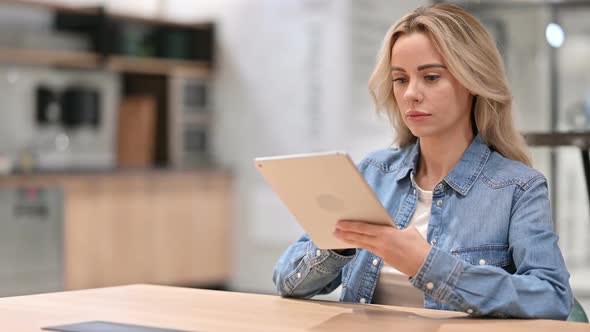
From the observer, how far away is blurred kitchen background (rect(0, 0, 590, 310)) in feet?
21.2

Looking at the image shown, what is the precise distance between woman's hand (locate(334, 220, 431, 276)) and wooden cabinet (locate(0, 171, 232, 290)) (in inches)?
181

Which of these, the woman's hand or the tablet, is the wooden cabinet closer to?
the tablet

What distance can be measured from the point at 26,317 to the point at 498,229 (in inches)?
38.8

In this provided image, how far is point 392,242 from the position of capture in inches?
Answer: 74.4

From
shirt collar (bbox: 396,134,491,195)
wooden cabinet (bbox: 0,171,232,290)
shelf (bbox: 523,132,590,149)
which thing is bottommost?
wooden cabinet (bbox: 0,171,232,290)

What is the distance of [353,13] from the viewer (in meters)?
6.73

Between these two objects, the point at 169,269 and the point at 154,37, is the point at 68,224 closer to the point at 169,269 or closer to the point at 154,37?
the point at 169,269

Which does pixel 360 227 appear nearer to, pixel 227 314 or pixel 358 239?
pixel 358 239

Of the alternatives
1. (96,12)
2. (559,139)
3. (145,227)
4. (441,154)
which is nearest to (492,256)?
(441,154)

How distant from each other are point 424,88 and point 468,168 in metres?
0.21

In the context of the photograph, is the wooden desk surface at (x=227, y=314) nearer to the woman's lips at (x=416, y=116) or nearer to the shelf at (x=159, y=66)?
the woman's lips at (x=416, y=116)

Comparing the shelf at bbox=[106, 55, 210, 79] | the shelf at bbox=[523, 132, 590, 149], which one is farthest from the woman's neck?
the shelf at bbox=[106, 55, 210, 79]

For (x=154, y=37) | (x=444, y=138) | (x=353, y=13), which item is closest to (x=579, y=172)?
(x=353, y=13)

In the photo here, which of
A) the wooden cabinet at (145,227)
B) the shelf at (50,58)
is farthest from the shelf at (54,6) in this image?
the wooden cabinet at (145,227)
